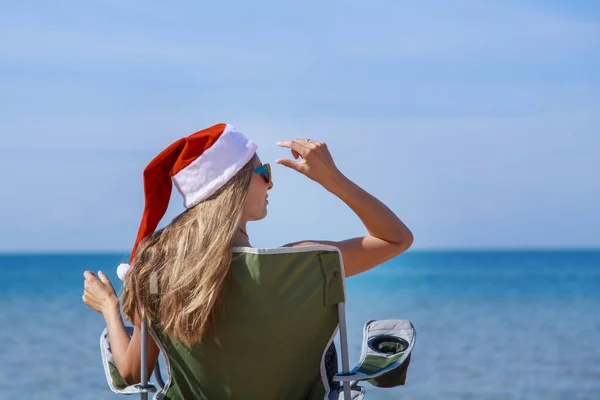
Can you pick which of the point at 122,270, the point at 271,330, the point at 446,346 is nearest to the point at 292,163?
the point at 271,330

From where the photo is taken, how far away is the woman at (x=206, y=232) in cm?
250

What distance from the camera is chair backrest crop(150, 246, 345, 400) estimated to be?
2.51 m

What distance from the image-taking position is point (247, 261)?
2504 mm

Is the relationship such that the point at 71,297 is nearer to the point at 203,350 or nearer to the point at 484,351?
the point at 484,351

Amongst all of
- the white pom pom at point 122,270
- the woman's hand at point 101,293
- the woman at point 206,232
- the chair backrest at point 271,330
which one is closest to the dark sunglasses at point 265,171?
the woman at point 206,232

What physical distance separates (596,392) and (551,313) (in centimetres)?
959

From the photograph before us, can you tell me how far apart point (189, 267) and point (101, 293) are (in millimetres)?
470

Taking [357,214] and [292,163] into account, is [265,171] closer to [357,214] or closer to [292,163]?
[292,163]

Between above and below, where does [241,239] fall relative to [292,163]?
below

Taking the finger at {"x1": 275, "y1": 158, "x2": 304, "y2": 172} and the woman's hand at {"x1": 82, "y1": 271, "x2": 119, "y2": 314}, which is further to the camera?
the woman's hand at {"x1": 82, "y1": 271, "x2": 119, "y2": 314}

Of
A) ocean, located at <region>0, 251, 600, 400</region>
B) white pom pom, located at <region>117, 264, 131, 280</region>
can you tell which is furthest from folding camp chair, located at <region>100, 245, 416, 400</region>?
ocean, located at <region>0, 251, 600, 400</region>

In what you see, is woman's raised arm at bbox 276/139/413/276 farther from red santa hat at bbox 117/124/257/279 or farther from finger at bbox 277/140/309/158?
red santa hat at bbox 117/124/257/279

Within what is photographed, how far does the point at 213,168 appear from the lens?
8.66ft

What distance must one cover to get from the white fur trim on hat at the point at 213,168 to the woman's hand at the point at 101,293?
0.39m
